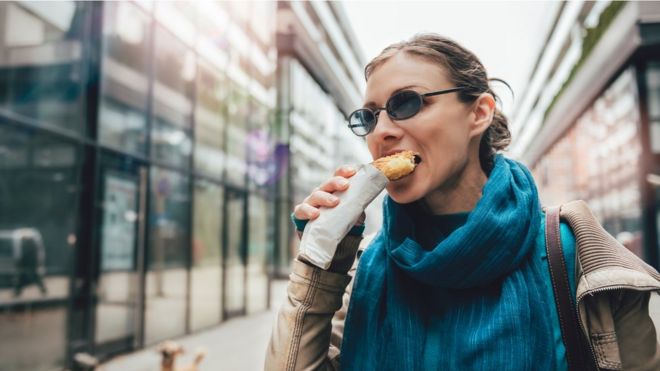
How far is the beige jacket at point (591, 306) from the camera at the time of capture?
4.42 ft

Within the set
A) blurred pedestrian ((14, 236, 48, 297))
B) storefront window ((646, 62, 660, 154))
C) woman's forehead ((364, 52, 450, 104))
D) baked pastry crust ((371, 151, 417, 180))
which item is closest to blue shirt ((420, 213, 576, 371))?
baked pastry crust ((371, 151, 417, 180))

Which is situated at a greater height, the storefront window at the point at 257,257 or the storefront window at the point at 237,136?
the storefront window at the point at 237,136

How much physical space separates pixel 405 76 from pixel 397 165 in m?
0.31

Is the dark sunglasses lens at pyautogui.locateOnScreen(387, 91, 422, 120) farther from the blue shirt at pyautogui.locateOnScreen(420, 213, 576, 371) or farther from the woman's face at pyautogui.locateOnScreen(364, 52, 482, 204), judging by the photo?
the blue shirt at pyautogui.locateOnScreen(420, 213, 576, 371)

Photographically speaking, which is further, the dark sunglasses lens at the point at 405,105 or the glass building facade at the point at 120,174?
the glass building facade at the point at 120,174

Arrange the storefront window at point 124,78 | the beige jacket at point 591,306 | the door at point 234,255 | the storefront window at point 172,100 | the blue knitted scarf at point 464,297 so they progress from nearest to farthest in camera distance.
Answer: the beige jacket at point 591,306 < the blue knitted scarf at point 464,297 < the storefront window at point 124,78 < the storefront window at point 172,100 < the door at point 234,255

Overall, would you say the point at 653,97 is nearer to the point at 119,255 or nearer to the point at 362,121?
the point at 119,255

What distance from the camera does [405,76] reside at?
1646mm

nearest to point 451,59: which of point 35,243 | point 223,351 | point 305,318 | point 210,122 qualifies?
point 305,318

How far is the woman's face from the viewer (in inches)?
63.9

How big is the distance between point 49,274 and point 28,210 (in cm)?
81

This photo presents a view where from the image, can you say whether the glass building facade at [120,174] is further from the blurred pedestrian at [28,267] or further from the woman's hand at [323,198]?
the woman's hand at [323,198]

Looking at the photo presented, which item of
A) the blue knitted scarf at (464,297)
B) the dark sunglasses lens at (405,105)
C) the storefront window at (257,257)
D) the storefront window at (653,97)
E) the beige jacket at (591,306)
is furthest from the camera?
the storefront window at (257,257)

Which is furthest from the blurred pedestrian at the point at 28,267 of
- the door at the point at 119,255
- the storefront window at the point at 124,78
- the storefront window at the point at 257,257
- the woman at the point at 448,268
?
the storefront window at the point at 257,257
